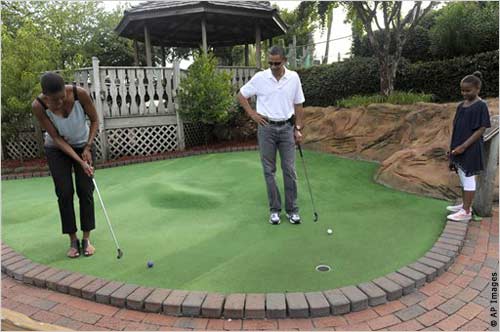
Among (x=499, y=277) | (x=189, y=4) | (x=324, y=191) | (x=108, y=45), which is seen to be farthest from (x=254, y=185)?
(x=108, y=45)

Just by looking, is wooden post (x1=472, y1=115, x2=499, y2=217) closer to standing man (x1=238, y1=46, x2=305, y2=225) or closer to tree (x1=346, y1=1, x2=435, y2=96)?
standing man (x1=238, y1=46, x2=305, y2=225)

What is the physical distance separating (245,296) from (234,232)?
1.09 metres

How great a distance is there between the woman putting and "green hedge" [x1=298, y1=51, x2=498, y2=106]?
669 centimetres

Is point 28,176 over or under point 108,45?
under

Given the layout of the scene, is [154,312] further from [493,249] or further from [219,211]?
[493,249]

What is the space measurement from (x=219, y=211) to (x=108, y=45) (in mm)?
20418

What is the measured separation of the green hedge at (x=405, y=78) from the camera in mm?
6395

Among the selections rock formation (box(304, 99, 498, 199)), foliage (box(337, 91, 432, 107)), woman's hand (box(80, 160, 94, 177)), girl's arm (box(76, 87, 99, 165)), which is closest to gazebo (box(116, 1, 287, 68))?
rock formation (box(304, 99, 498, 199))

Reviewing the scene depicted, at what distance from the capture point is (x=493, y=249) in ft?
9.38

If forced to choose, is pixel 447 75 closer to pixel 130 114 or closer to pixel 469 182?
pixel 469 182

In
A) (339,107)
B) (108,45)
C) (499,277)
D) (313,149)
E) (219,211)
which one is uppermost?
(108,45)

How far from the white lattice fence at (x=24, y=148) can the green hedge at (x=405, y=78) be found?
22.1 ft

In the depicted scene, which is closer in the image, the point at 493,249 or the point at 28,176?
the point at 493,249

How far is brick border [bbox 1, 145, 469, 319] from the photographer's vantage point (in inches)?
81.4
